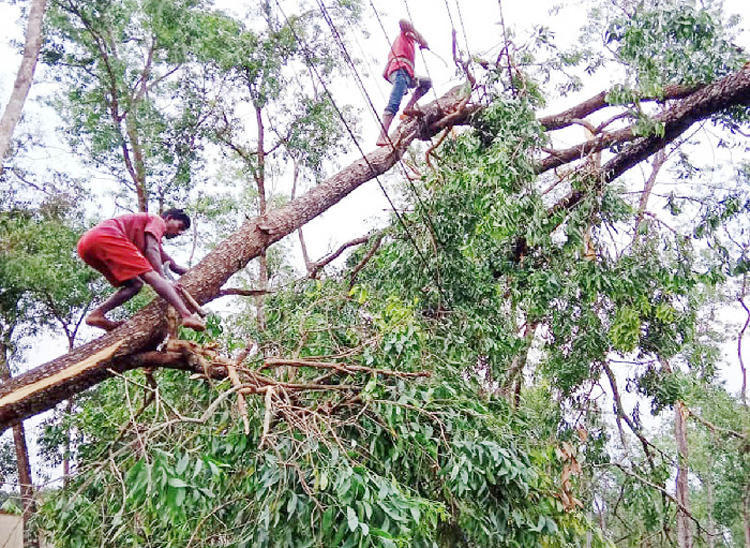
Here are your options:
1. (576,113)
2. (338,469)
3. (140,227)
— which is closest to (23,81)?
(140,227)

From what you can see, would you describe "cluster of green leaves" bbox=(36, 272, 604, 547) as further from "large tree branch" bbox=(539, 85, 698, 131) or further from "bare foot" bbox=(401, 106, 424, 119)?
"large tree branch" bbox=(539, 85, 698, 131)

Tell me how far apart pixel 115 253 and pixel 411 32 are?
3254 millimetres

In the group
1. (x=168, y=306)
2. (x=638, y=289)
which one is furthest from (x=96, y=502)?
(x=638, y=289)

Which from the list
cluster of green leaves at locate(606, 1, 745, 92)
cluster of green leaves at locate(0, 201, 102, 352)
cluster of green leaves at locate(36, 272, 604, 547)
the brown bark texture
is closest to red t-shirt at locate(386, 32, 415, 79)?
the brown bark texture

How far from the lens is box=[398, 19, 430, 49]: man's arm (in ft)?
16.6

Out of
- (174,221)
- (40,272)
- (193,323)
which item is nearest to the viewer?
(193,323)

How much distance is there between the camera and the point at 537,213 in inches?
175

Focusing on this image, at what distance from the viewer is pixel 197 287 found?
3973mm

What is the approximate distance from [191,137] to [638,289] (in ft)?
18.4

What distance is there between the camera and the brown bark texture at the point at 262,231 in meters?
3.17

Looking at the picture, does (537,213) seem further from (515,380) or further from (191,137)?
(191,137)

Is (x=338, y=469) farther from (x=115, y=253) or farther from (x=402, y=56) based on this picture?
(x=402, y=56)

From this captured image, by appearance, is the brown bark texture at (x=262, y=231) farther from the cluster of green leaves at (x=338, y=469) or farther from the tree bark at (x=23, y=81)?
the tree bark at (x=23, y=81)

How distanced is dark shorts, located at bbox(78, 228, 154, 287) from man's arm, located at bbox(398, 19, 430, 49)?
2.96m
